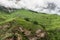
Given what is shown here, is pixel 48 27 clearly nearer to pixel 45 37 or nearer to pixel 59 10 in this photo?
pixel 45 37

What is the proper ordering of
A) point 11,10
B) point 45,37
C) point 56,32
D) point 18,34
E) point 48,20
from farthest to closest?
1. point 11,10
2. point 48,20
3. point 56,32
4. point 45,37
5. point 18,34

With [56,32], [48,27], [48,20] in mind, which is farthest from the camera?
[48,20]

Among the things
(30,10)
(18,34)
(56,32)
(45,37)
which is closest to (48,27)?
(56,32)

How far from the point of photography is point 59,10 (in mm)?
164250

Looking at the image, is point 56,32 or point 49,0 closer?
point 56,32

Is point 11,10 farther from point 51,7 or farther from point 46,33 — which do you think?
point 46,33

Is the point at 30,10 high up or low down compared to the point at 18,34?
down

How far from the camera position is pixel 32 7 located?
172 meters

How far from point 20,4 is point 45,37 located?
7534 cm

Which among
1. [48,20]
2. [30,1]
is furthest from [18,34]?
[30,1]

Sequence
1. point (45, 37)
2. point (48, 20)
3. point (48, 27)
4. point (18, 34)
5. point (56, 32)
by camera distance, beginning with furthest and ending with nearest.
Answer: point (48, 20)
point (48, 27)
point (56, 32)
point (45, 37)
point (18, 34)

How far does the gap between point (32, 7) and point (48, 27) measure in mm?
59507

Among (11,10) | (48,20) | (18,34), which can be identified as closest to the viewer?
(18,34)

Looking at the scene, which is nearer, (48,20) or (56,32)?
(56,32)
